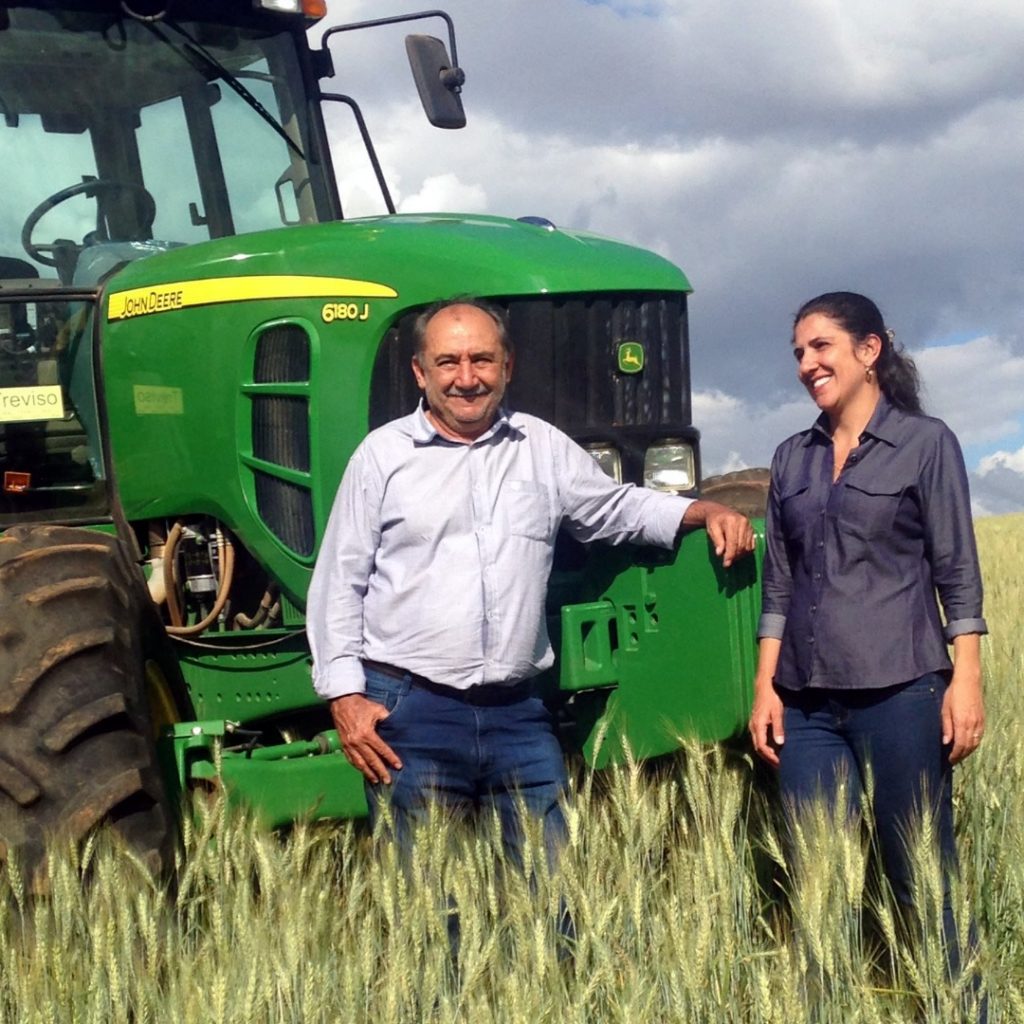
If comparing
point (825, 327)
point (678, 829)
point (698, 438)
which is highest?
point (825, 327)

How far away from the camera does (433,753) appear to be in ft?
12.5

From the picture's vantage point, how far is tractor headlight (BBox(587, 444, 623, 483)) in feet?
15.6

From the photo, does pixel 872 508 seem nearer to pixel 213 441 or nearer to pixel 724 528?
pixel 724 528

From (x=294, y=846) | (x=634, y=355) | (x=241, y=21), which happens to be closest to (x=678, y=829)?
(x=634, y=355)

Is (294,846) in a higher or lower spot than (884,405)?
lower

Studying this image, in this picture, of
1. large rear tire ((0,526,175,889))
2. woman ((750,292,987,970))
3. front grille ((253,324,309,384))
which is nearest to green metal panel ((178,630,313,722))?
large rear tire ((0,526,175,889))

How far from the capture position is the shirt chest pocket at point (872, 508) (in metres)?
3.68

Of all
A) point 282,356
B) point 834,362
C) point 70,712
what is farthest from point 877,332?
point 70,712

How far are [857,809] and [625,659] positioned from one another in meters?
0.79

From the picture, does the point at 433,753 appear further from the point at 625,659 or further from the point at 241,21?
the point at 241,21

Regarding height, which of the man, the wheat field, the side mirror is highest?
the side mirror

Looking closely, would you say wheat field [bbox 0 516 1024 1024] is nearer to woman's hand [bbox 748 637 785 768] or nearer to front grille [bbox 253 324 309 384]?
woman's hand [bbox 748 637 785 768]

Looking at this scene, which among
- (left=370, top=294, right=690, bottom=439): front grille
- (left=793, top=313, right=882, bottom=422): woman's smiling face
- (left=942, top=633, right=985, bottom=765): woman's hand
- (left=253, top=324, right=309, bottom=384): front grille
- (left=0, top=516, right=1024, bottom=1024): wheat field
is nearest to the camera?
(left=0, top=516, right=1024, bottom=1024): wheat field

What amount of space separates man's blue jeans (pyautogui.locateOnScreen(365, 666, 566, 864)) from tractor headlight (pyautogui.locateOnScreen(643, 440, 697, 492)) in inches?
44.8
